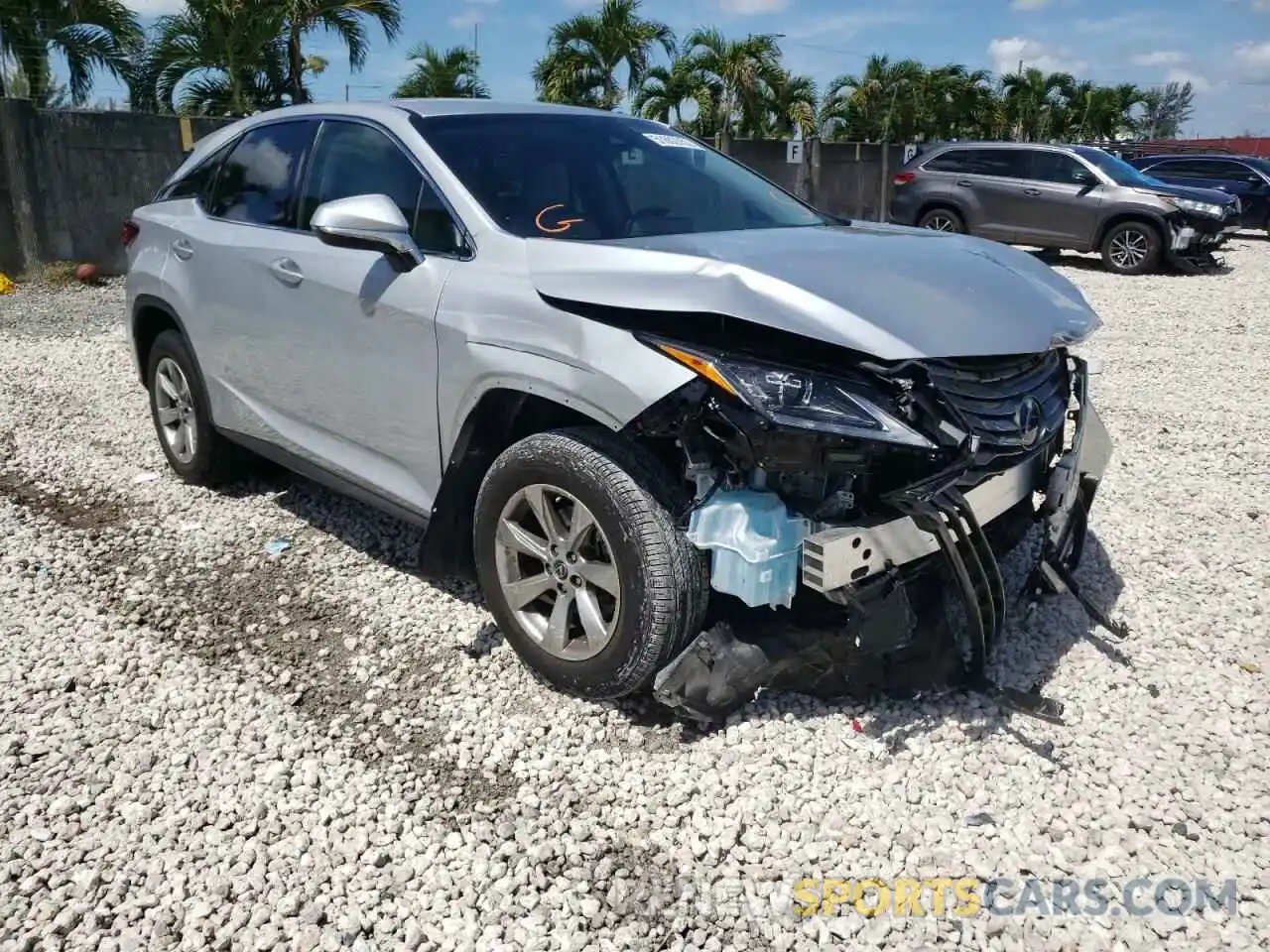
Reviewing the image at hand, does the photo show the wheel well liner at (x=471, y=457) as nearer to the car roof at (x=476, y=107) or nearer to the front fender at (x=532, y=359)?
the front fender at (x=532, y=359)

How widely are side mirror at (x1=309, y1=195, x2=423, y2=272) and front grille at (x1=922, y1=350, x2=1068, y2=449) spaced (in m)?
1.71

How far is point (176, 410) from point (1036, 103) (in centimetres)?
4255

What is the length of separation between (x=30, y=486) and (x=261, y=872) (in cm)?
371

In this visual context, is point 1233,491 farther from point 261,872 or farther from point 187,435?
point 187,435

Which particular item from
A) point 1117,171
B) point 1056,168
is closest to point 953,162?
point 1056,168

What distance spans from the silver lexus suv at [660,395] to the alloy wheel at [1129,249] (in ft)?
38.6

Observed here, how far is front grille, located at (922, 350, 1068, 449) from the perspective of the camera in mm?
2766

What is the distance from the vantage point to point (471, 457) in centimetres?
333

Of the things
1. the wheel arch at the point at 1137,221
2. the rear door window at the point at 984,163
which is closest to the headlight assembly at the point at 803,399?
the wheel arch at the point at 1137,221

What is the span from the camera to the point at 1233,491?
5.23 meters

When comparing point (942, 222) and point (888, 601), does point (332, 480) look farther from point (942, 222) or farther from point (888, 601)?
point (942, 222)

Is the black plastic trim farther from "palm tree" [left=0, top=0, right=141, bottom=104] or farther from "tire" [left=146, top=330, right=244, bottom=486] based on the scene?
"palm tree" [left=0, top=0, right=141, bottom=104]

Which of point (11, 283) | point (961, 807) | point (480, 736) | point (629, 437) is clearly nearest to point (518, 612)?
point (480, 736)

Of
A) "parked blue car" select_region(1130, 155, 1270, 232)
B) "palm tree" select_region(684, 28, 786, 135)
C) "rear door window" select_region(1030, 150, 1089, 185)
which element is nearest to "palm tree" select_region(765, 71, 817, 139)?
"palm tree" select_region(684, 28, 786, 135)
